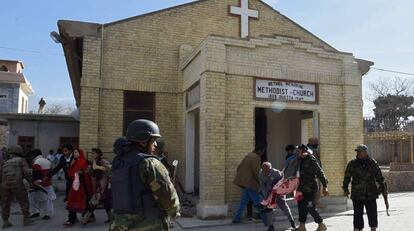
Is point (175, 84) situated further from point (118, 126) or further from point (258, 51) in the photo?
point (258, 51)

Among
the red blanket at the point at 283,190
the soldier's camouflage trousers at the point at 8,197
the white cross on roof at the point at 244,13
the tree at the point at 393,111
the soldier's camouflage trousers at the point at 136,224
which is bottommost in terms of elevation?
the soldier's camouflage trousers at the point at 8,197

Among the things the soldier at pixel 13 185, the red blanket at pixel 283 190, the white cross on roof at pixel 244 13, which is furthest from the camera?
the white cross on roof at pixel 244 13

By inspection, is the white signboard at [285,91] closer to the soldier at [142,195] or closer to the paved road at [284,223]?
the paved road at [284,223]

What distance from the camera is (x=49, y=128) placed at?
16797 mm

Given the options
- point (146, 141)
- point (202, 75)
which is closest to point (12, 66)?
point (202, 75)

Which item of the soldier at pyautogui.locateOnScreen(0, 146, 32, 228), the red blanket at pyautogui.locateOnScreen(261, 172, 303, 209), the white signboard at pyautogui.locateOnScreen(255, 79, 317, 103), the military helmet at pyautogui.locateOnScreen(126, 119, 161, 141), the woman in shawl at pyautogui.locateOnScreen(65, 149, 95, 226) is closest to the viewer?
the military helmet at pyautogui.locateOnScreen(126, 119, 161, 141)

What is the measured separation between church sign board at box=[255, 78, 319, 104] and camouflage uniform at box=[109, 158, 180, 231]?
610cm

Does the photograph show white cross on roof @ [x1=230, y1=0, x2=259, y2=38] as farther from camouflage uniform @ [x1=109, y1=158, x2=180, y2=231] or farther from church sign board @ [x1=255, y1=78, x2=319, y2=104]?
camouflage uniform @ [x1=109, y1=158, x2=180, y2=231]

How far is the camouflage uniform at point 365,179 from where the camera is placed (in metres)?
6.57

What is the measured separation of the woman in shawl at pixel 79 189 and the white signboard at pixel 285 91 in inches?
165

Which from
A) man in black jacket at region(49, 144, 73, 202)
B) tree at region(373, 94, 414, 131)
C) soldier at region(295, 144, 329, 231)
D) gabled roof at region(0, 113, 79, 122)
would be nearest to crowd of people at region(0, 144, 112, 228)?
man in black jacket at region(49, 144, 73, 202)

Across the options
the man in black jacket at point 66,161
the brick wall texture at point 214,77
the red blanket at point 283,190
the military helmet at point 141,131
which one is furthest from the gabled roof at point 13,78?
the military helmet at point 141,131

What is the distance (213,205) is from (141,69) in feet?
15.9

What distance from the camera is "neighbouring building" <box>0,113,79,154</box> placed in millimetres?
16266
